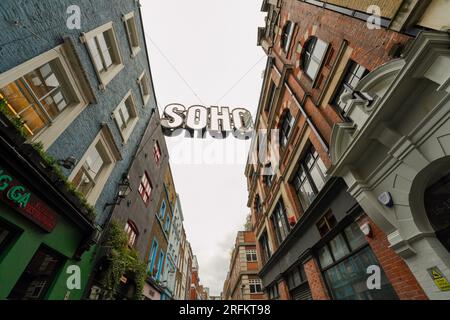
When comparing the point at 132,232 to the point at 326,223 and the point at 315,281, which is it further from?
the point at 326,223

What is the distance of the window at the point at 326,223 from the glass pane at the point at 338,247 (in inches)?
14.1

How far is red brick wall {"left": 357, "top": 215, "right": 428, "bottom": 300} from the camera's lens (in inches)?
164

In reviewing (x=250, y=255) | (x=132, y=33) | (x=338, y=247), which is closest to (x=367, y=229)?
(x=338, y=247)

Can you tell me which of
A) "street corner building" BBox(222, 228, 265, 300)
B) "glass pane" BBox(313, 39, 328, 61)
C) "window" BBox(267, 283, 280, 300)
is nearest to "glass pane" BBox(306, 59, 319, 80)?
"glass pane" BBox(313, 39, 328, 61)

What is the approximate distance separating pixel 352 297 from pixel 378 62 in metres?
6.88

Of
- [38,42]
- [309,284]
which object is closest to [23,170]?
[38,42]

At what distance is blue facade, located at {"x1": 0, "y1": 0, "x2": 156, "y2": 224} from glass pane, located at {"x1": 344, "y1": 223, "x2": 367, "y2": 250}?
870cm

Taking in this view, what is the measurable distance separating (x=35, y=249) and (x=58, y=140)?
2.82 metres

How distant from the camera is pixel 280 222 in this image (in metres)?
12.2

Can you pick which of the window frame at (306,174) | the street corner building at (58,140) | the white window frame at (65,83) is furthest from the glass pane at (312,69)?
the white window frame at (65,83)

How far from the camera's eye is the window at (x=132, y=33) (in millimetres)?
9580

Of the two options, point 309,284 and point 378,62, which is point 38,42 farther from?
point 309,284

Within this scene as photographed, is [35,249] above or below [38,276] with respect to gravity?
Answer: above

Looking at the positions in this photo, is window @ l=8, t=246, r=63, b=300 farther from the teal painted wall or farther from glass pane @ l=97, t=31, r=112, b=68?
glass pane @ l=97, t=31, r=112, b=68
